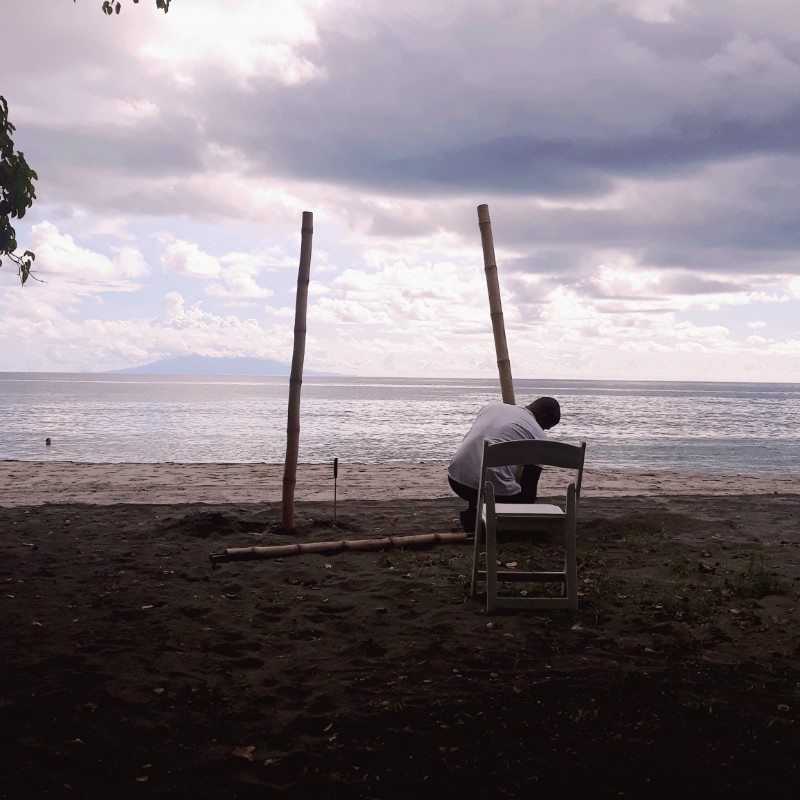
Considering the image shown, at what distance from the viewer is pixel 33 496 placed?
11812 mm

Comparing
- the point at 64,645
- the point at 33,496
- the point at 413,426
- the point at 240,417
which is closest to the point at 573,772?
the point at 64,645

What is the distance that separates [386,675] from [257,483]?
33.3ft

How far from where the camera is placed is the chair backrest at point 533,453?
526cm

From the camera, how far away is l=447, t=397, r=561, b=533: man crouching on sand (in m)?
6.93

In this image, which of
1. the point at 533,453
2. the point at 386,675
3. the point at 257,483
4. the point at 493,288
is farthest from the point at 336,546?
the point at 257,483

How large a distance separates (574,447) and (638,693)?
1686 mm

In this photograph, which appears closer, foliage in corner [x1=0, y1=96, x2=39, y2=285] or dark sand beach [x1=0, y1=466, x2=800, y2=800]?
dark sand beach [x1=0, y1=466, x2=800, y2=800]

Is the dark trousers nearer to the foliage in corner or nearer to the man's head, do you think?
the man's head

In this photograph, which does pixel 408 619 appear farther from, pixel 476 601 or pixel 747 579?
pixel 747 579

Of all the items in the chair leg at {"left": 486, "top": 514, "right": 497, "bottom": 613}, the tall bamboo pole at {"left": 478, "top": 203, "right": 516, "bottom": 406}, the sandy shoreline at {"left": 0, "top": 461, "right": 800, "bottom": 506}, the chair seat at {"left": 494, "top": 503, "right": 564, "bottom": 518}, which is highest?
the tall bamboo pole at {"left": 478, "top": 203, "right": 516, "bottom": 406}

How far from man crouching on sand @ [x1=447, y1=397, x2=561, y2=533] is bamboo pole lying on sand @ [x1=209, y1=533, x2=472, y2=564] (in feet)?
1.09

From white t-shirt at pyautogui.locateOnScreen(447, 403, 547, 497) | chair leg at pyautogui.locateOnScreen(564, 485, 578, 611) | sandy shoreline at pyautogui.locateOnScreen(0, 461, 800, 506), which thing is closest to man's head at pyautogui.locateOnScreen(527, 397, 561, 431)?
white t-shirt at pyautogui.locateOnScreen(447, 403, 547, 497)

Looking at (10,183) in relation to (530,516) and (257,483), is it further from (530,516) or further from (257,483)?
(257,483)

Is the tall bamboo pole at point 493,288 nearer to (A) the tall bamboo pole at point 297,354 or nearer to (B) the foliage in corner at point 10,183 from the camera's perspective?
(A) the tall bamboo pole at point 297,354
